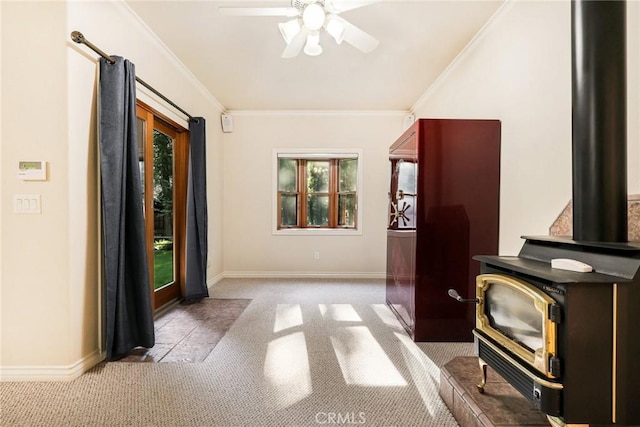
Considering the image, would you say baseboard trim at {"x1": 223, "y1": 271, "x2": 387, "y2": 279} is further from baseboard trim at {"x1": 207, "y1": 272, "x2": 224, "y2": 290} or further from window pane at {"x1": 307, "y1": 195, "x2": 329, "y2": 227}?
window pane at {"x1": 307, "y1": 195, "x2": 329, "y2": 227}

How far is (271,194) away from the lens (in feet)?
15.0

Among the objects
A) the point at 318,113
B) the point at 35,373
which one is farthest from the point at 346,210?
the point at 35,373

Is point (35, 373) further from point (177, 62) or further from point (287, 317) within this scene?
point (177, 62)

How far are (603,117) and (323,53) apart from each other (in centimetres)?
230

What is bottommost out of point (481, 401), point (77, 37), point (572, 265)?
point (481, 401)

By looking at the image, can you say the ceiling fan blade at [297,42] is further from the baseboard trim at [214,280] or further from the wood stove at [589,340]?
the baseboard trim at [214,280]

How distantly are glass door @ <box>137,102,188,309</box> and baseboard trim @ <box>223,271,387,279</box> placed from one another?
118cm

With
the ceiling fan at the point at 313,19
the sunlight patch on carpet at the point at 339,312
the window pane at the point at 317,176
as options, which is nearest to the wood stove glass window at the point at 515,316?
the sunlight patch on carpet at the point at 339,312

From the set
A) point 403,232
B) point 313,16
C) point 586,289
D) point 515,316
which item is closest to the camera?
point 586,289

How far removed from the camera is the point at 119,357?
207 cm

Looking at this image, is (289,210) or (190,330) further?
(289,210)

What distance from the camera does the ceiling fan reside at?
5.95ft

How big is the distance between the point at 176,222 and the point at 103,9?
2.02 meters

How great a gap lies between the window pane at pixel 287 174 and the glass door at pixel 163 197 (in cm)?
162
